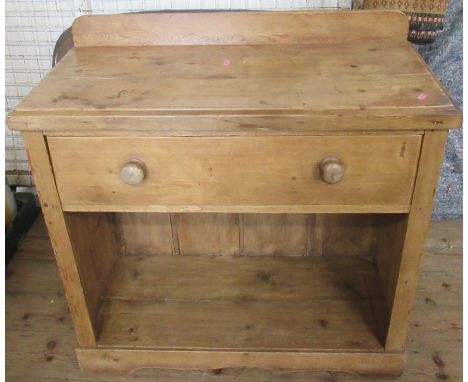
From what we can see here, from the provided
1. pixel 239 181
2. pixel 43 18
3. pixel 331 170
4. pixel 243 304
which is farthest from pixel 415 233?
pixel 43 18

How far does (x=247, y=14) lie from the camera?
1070 mm

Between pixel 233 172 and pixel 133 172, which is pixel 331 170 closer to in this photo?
pixel 233 172

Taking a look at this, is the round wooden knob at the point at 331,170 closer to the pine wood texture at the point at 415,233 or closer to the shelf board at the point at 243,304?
the pine wood texture at the point at 415,233

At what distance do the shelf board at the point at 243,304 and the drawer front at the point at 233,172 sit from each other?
1.25ft

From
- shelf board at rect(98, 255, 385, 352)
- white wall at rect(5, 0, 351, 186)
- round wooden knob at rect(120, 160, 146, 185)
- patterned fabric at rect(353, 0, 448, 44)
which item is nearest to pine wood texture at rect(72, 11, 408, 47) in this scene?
patterned fabric at rect(353, 0, 448, 44)

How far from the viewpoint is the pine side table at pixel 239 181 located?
84 cm

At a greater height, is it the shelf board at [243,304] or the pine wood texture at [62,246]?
the pine wood texture at [62,246]

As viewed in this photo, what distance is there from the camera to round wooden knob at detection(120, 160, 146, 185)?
2.82 feet

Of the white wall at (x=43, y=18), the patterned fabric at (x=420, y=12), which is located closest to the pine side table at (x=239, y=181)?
the patterned fabric at (x=420, y=12)

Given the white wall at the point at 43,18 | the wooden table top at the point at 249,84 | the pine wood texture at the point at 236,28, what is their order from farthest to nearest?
Answer: 1. the white wall at the point at 43,18
2. the pine wood texture at the point at 236,28
3. the wooden table top at the point at 249,84

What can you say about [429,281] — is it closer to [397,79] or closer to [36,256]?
[397,79]

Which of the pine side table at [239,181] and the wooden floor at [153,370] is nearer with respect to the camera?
the pine side table at [239,181]

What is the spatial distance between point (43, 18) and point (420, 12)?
0.97 meters

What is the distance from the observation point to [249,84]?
90 cm
